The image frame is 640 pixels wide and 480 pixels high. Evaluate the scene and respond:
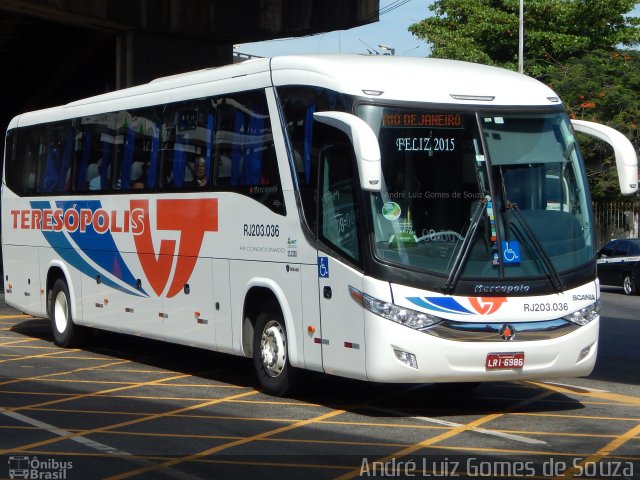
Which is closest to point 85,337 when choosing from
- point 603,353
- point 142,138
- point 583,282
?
point 142,138

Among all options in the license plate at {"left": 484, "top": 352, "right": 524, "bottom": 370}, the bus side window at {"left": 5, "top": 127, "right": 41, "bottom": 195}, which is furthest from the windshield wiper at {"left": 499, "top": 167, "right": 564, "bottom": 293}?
the bus side window at {"left": 5, "top": 127, "right": 41, "bottom": 195}

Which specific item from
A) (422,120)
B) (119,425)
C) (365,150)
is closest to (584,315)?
(422,120)

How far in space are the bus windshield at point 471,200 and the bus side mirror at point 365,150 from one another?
39 centimetres

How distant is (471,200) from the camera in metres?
11.0

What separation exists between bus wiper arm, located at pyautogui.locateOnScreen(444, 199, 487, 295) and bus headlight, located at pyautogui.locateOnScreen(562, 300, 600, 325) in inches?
43.5

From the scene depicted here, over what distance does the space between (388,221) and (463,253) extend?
716mm

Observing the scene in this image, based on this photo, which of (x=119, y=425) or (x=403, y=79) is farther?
(x=403, y=79)

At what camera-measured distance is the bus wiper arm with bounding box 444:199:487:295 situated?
10.6 metres

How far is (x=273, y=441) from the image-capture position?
31.6ft

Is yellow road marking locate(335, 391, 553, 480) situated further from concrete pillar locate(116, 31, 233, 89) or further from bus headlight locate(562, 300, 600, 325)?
concrete pillar locate(116, 31, 233, 89)

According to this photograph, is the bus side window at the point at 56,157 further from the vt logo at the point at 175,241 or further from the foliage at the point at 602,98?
the foliage at the point at 602,98

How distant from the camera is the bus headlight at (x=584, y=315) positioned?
36.3 ft

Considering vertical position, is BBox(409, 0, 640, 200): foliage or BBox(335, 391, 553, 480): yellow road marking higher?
BBox(409, 0, 640, 200): foliage

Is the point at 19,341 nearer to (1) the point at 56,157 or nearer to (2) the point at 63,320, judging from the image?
(2) the point at 63,320
